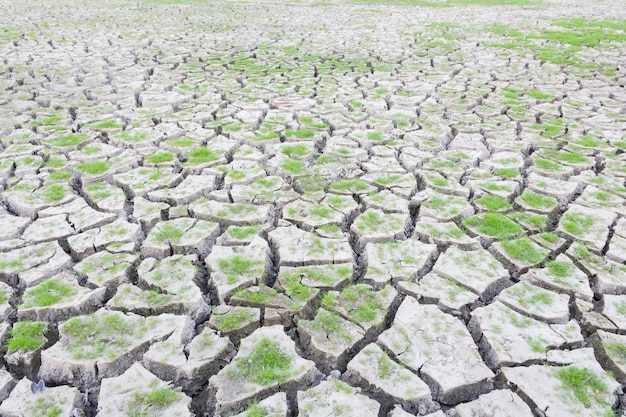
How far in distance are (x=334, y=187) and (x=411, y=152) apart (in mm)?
884

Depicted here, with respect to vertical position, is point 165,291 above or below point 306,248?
above

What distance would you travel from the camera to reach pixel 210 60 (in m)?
6.91

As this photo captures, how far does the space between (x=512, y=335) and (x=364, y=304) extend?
66 cm

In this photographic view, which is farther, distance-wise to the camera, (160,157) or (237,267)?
(160,157)

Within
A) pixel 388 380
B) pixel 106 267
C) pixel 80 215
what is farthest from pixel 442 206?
pixel 80 215

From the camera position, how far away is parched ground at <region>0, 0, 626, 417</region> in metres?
1.86

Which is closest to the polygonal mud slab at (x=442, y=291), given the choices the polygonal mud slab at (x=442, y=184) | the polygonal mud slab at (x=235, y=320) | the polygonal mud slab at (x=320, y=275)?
the polygonal mud slab at (x=320, y=275)

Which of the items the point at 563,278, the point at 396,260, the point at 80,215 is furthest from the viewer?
the point at 80,215

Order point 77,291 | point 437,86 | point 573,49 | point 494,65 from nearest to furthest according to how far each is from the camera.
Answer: point 77,291 → point 437,86 → point 494,65 → point 573,49

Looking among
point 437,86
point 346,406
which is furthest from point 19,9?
point 346,406

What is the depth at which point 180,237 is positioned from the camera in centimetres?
275

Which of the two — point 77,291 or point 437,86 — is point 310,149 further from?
point 437,86

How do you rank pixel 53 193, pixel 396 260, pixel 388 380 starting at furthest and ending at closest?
pixel 53 193 < pixel 396 260 < pixel 388 380

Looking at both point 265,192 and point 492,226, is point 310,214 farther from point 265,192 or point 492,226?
point 492,226
